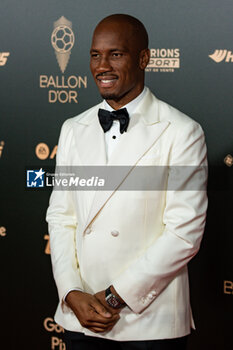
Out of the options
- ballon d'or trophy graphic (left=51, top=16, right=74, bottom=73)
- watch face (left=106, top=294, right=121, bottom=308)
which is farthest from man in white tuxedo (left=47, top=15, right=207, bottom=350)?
ballon d'or trophy graphic (left=51, top=16, right=74, bottom=73)

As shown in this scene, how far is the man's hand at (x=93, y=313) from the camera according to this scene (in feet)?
6.18

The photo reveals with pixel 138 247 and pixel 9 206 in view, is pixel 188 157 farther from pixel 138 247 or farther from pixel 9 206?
pixel 9 206

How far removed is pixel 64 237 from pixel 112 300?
1.10 ft

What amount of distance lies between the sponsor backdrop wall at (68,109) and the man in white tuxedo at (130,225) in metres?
0.78

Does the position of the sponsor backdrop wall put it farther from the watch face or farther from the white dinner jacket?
the watch face

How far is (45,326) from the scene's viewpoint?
318cm

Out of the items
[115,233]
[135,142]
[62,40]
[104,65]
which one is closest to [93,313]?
[115,233]

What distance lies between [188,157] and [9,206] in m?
1.54

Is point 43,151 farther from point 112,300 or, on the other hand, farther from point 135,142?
point 112,300

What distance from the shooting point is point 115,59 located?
2.00 metres

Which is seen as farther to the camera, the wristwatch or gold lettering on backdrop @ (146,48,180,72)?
gold lettering on backdrop @ (146,48,180,72)

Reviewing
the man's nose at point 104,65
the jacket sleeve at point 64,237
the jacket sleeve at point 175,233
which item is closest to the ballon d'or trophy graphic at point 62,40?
the jacket sleeve at point 64,237

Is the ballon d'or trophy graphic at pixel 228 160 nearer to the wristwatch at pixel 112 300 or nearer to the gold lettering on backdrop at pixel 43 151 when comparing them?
the gold lettering on backdrop at pixel 43 151

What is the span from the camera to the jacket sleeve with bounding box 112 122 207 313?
6.12ft
